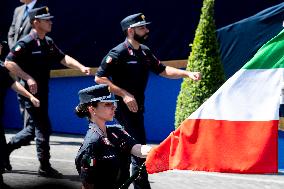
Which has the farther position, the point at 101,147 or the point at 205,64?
the point at 205,64

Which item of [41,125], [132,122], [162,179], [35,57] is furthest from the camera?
[162,179]

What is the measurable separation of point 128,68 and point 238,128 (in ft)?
9.08

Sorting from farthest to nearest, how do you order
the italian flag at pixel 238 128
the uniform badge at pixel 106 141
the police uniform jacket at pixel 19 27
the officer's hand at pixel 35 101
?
the police uniform jacket at pixel 19 27 → the officer's hand at pixel 35 101 → the uniform badge at pixel 106 141 → the italian flag at pixel 238 128

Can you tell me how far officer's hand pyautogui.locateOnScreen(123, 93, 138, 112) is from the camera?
8.40m

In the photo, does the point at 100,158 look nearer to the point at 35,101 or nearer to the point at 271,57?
the point at 271,57

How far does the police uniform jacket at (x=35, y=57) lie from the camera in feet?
33.1

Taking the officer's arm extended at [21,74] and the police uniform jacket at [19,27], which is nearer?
the officer's arm extended at [21,74]

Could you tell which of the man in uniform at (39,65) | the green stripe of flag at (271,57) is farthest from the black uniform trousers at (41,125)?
the green stripe of flag at (271,57)

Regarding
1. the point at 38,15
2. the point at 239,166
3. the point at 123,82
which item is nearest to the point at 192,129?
the point at 239,166

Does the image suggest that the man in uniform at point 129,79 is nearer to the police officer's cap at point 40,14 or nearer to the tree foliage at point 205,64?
the police officer's cap at point 40,14

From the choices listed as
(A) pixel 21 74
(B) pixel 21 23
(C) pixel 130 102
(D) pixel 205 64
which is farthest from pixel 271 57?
(B) pixel 21 23

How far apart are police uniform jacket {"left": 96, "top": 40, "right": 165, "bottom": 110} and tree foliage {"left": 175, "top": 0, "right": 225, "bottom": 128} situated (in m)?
3.66

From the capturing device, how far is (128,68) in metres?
8.61

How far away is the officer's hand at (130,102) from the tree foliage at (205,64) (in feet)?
13.0
